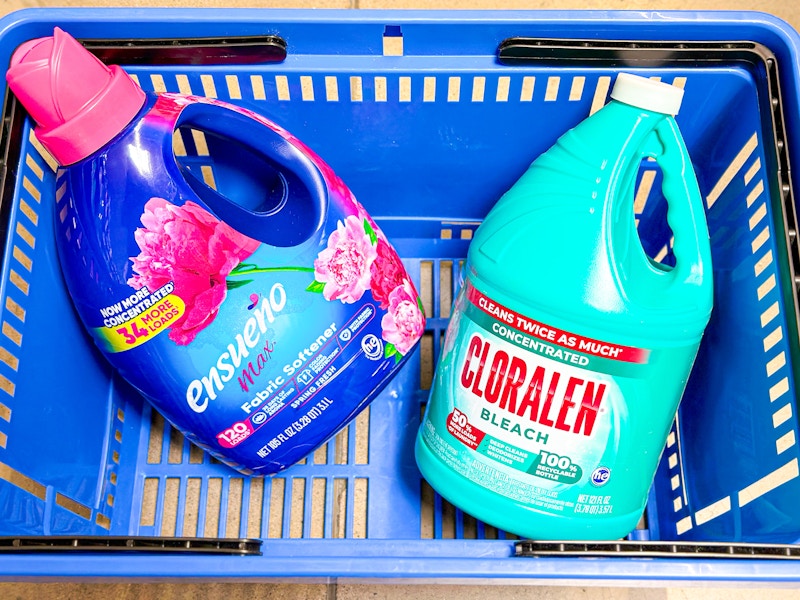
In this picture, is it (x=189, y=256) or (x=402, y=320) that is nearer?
(x=189, y=256)

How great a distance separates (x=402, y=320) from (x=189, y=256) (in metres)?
0.20

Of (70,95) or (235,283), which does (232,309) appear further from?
(70,95)

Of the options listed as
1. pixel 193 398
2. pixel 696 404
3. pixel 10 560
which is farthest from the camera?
pixel 696 404

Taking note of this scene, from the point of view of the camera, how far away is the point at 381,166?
0.76 metres

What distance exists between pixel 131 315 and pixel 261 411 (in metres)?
0.13

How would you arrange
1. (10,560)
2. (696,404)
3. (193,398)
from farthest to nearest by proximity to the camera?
(696,404) → (193,398) → (10,560)

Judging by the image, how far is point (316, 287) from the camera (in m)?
0.63

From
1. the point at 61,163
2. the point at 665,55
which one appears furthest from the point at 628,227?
the point at 61,163

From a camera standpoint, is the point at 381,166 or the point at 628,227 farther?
the point at 381,166

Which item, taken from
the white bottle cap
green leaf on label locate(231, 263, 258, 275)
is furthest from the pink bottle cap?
the white bottle cap

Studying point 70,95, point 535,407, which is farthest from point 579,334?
point 70,95

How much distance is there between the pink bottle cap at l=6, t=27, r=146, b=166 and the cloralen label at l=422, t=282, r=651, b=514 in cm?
31

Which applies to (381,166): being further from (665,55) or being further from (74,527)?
(74,527)

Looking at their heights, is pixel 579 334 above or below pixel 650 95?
below
